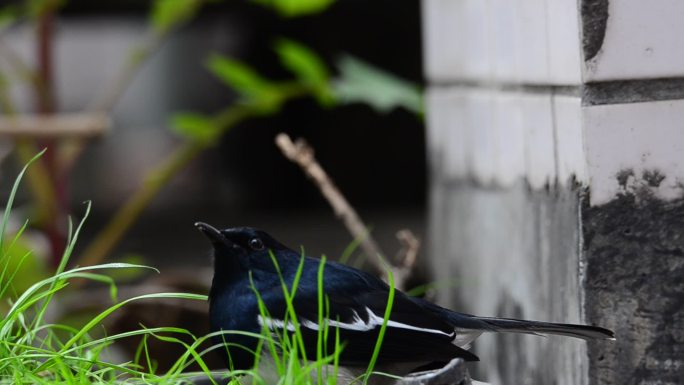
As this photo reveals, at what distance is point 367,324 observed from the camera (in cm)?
175

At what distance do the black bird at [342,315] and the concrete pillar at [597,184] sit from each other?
94 millimetres

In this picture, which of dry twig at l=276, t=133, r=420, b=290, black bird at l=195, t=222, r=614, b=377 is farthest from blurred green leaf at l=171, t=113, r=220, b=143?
black bird at l=195, t=222, r=614, b=377

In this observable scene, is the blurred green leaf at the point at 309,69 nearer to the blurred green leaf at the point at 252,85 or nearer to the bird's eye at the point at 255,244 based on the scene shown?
the blurred green leaf at the point at 252,85

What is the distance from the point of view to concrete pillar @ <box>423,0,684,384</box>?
173cm

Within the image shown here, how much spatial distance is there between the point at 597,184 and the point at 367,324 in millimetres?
410

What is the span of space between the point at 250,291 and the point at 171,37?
566cm

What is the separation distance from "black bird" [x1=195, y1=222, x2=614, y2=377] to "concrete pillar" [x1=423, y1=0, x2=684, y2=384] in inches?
3.7

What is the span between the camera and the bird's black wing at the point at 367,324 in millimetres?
1716

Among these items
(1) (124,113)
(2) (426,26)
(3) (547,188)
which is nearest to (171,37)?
(1) (124,113)

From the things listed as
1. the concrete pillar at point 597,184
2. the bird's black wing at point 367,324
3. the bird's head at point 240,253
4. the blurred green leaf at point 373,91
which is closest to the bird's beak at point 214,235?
the bird's head at point 240,253

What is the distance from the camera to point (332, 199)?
2695 millimetres

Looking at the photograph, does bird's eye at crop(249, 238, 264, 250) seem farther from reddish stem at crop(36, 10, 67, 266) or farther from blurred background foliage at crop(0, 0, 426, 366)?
blurred background foliage at crop(0, 0, 426, 366)

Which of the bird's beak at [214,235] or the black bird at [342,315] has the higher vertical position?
the bird's beak at [214,235]

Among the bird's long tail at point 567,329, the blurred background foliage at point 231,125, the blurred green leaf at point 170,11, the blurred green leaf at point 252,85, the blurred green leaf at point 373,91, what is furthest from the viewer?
the blurred background foliage at point 231,125
